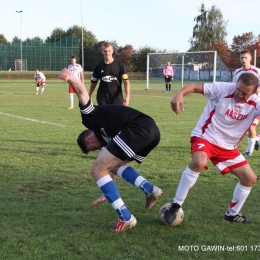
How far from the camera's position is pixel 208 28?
8131cm

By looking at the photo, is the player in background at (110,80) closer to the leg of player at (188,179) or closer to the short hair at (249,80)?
the leg of player at (188,179)

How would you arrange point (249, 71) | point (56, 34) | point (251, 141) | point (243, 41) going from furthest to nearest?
point (56, 34) < point (243, 41) < point (251, 141) < point (249, 71)

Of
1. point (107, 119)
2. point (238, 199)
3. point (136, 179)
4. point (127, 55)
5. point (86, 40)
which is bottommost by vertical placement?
point (238, 199)

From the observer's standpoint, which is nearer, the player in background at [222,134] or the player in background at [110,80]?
the player in background at [222,134]

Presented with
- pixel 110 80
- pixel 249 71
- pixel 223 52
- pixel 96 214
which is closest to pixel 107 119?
→ pixel 96 214

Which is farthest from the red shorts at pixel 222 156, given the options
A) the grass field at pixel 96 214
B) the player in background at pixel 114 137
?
the grass field at pixel 96 214

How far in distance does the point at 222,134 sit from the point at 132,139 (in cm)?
100

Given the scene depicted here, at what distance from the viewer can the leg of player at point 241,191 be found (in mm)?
4836

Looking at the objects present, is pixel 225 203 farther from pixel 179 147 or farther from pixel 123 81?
pixel 179 147

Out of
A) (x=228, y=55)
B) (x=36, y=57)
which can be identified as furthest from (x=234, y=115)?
(x=228, y=55)

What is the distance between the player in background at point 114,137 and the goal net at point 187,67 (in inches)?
1043

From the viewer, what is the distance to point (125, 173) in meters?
5.12

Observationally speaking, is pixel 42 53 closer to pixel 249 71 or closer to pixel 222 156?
pixel 249 71

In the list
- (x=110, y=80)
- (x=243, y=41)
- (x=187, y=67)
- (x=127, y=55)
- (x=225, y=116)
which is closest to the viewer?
(x=225, y=116)
